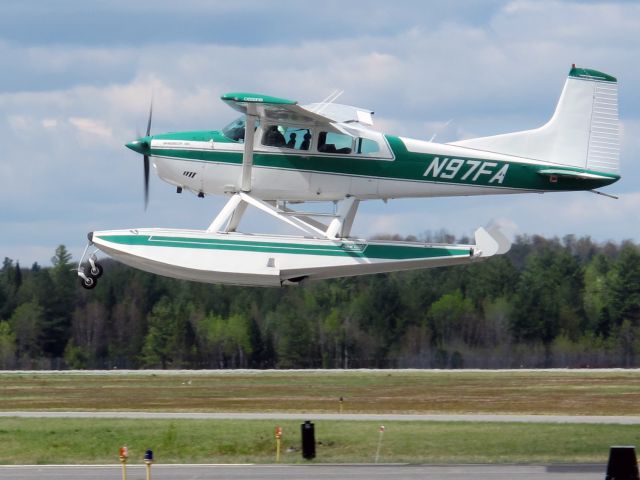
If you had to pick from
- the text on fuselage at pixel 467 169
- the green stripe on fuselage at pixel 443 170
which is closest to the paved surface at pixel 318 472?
the green stripe on fuselage at pixel 443 170

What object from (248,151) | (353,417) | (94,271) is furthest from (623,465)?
(353,417)

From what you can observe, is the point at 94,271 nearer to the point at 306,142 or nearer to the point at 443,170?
the point at 306,142

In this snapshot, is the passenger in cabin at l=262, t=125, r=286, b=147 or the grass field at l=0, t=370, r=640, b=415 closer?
the passenger in cabin at l=262, t=125, r=286, b=147

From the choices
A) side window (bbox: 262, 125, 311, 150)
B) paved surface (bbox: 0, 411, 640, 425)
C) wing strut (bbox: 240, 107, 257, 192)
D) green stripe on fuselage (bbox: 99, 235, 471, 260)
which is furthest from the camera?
paved surface (bbox: 0, 411, 640, 425)

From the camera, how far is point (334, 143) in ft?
88.8

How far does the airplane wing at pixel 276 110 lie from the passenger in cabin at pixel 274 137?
295 mm

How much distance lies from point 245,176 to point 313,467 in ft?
21.1

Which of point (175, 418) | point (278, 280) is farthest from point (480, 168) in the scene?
point (175, 418)

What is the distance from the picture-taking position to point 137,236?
26.3 metres

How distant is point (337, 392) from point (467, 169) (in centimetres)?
2544

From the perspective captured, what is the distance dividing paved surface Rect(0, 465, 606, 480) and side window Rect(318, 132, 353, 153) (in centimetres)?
674

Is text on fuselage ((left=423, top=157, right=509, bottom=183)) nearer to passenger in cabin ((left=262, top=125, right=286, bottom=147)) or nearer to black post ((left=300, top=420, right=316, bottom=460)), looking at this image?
passenger in cabin ((left=262, top=125, right=286, bottom=147))

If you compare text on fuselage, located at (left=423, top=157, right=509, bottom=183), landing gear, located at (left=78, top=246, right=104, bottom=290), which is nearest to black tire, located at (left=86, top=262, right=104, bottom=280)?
landing gear, located at (left=78, top=246, right=104, bottom=290)

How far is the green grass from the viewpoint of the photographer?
3020 centimetres
